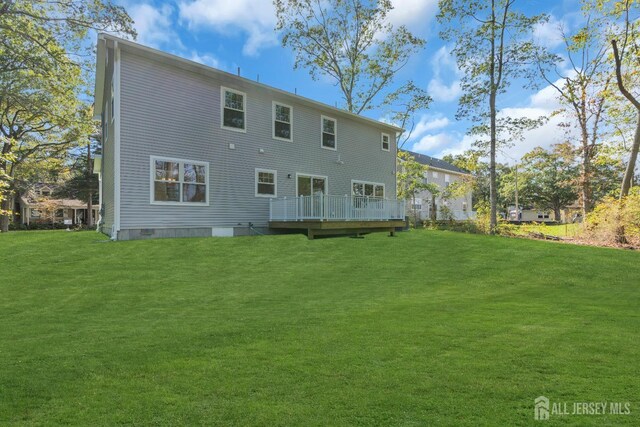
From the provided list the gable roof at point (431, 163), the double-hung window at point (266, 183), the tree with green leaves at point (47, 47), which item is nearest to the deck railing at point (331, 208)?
the double-hung window at point (266, 183)

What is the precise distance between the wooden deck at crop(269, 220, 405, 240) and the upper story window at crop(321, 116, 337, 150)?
4.51m

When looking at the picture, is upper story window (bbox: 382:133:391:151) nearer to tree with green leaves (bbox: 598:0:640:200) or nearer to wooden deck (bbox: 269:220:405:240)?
wooden deck (bbox: 269:220:405:240)

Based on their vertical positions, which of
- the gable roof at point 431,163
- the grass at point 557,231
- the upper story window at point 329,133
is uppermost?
the gable roof at point 431,163

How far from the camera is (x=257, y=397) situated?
9.55 feet

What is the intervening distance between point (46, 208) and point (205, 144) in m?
32.2

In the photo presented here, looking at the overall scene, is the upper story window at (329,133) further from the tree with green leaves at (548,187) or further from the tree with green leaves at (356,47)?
the tree with green leaves at (548,187)

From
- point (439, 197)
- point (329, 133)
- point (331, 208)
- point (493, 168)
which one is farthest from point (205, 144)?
point (439, 197)

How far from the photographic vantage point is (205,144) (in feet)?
41.4

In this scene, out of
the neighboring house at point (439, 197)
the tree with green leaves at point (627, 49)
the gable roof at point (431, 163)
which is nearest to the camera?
the tree with green leaves at point (627, 49)

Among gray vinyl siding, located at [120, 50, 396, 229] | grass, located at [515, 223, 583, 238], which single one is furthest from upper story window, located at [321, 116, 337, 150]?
grass, located at [515, 223, 583, 238]

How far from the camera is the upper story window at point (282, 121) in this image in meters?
14.6

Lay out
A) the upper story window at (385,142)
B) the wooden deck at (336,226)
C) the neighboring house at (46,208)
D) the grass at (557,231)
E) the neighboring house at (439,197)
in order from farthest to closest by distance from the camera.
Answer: the neighboring house at (439,197) → the neighboring house at (46,208) → the upper story window at (385,142) → the grass at (557,231) → the wooden deck at (336,226)

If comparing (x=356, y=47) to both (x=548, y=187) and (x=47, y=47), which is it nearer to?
(x=47, y=47)

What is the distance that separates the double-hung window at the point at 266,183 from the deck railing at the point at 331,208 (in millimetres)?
420
